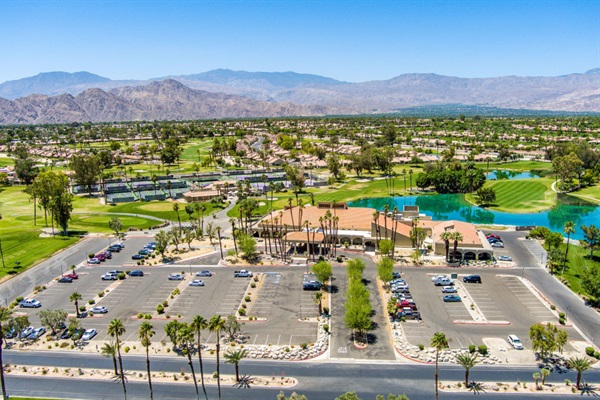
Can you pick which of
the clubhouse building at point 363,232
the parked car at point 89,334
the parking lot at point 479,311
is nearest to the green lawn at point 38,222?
the parked car at point 89,334

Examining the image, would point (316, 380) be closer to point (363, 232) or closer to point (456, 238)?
point (456, 238)

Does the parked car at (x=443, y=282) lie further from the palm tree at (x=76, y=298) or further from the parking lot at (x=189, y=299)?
the palm tree at (x=76, y=298)

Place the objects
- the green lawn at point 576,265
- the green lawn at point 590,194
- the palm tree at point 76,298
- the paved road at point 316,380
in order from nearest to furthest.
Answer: the paved road at point 316,380 → the palm tree at point 76,298 → the green lawn at point 576,265 → the green lawn at point 590,194

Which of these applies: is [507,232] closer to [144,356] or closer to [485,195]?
[485,195]

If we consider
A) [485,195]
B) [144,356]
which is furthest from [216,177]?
[144,356]

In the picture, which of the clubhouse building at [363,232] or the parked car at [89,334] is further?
the clubhouse building at [363,232]

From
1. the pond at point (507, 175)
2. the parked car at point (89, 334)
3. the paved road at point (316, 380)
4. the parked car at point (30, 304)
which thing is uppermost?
the pond at point (507, 175)

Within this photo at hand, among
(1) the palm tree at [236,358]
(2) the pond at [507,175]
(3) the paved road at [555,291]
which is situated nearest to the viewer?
(1) the palm tree at [236,358]
